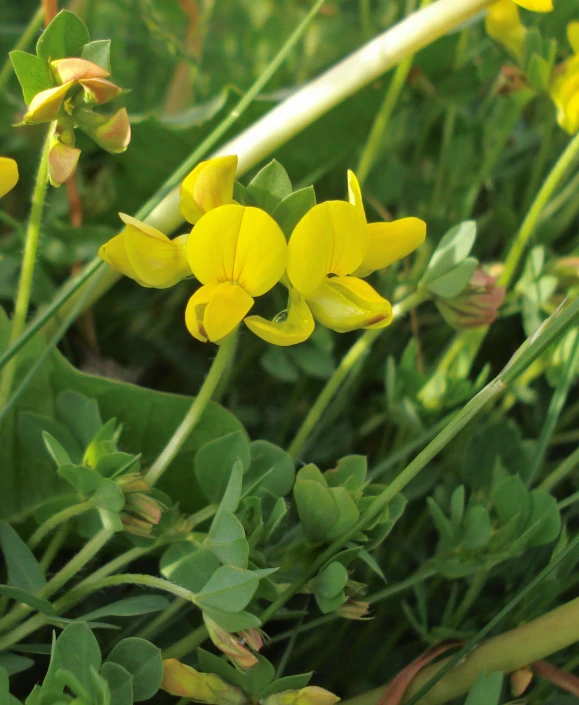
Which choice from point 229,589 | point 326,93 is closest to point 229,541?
point 229,589

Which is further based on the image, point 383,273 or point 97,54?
point 383,273

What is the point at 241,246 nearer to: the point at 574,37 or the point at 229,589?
the point at 229,589

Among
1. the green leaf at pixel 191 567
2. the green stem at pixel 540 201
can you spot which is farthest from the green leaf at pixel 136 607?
the green stem at pixel 540 201

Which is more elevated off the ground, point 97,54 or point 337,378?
point 97,54

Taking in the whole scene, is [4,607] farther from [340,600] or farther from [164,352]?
[164,352]

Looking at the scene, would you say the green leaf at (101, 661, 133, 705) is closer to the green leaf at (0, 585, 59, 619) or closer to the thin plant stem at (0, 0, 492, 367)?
the green leaf at (0, 585, 59, 619)

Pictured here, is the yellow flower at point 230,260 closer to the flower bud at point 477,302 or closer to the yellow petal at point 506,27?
the flower bud at point 477,302

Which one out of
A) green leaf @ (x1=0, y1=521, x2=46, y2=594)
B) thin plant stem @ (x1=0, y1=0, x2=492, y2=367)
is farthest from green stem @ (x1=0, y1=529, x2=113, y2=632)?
thin plant stem @ (x1=0, y1=0, x2=492, y2=367)
